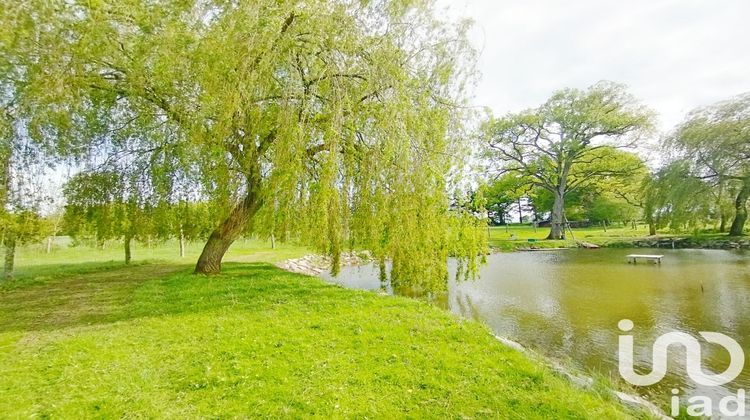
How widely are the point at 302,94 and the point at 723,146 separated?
86.1ft

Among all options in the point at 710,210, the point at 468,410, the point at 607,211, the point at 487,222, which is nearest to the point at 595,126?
the point at 710,210

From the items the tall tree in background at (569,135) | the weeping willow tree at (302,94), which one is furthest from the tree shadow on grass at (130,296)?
the tall tree in background at (569,135)

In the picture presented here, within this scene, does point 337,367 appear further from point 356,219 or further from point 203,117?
point 203,117

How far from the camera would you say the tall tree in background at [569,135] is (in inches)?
1109

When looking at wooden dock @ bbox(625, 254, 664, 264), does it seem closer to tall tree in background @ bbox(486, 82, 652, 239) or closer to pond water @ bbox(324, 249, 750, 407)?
pond water @ bbox(324, 249, 750, 407)

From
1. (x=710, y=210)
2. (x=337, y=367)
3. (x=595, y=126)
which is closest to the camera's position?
(x=337, y=367)

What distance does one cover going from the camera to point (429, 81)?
7352 mm

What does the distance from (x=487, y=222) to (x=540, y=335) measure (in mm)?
2466

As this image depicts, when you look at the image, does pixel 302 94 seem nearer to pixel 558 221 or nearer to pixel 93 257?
pixel 93 257

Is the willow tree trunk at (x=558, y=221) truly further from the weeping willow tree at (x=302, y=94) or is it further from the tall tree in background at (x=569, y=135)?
the weeping willow tree at (x=302, y=94)

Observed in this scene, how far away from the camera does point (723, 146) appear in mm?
21484

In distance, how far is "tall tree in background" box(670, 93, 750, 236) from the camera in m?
21.4

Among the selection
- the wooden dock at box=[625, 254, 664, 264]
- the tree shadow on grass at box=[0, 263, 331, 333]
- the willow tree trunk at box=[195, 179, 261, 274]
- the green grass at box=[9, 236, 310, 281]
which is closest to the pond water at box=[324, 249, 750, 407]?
the wooden dock at box=[625, 254, 664, 264]

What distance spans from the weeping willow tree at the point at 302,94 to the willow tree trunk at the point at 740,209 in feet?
79.8
